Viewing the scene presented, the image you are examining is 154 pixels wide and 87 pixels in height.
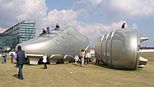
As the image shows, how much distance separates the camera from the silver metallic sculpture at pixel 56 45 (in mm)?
26031

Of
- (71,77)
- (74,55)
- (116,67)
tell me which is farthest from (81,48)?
(71,77)

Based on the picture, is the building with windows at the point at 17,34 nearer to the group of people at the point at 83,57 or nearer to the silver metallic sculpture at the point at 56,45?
the group of people at the point at 83,57

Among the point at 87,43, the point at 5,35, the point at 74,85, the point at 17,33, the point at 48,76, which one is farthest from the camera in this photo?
the point at 5,35

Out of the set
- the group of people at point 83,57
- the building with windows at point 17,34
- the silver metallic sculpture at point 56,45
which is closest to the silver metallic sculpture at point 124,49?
the group of people at point 83,57

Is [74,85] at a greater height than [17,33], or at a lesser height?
lesser

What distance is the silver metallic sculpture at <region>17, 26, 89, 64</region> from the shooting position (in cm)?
2603

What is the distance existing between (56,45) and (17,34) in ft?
272

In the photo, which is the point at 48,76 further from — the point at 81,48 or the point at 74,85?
the point at 81,48

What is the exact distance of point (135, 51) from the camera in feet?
75.4

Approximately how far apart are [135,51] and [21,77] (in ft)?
31.5

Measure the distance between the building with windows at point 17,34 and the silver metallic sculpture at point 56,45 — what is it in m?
63.1

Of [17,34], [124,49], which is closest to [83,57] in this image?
[124,49]

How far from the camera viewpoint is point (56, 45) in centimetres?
2738

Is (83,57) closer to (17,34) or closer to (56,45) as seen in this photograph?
(56,45)
